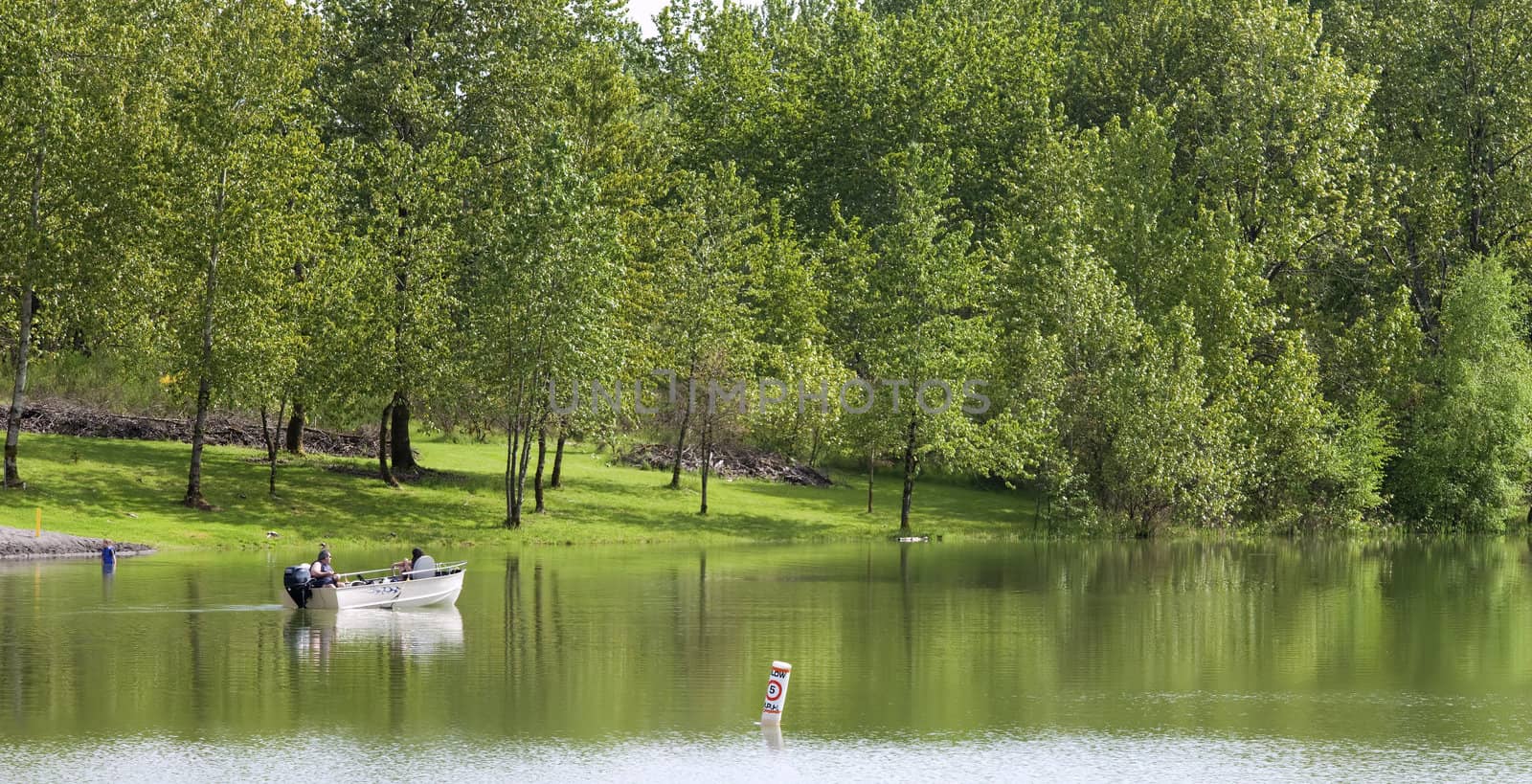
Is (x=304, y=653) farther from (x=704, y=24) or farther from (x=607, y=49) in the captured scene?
(x=704, y=24)

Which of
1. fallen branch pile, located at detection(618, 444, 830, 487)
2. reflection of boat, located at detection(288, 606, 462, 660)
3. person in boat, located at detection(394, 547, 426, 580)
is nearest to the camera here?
reflection of boat, located at detection(288, 606, 462, 660)

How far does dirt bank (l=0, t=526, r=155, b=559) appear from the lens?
55.6m

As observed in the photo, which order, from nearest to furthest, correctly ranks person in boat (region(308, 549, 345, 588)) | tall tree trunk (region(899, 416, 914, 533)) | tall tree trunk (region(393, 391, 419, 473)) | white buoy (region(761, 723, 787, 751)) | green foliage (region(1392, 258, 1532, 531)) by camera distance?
white buoy (region(761, 723, 787, 751)) → person in boat (region(308, 549, 345, 588)) → tall tree trunk (region(393, 391, 419, 473)) → tall tree trunk (region(899, 416, 914, 533)) → green foliage (region(1392, 258, 1532, 531))

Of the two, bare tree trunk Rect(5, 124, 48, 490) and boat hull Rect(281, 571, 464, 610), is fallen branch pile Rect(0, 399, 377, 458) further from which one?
boat hull Rect(281, 571, 464, 610)

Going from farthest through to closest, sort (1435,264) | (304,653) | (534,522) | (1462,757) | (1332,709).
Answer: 1. (1435,264)
2. (534,522)
3. (304,653)
4. (1332,709)
5. (1462,757)

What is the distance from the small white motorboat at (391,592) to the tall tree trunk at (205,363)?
20.9m

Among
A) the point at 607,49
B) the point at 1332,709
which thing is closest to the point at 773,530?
the point at 607,49

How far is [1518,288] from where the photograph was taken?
80.9 m

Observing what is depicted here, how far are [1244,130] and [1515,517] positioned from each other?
24.7m

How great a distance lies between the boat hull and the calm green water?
0.52 meters

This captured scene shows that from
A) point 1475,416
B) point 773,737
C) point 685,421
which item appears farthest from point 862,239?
point 773,737

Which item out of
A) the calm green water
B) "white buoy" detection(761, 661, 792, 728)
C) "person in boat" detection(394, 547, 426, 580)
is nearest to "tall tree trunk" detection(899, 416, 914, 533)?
the calm green water

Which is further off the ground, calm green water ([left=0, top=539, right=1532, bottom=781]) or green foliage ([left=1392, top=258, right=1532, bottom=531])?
green foliage ([left=1392, top=258, right=1532, bottom=531])

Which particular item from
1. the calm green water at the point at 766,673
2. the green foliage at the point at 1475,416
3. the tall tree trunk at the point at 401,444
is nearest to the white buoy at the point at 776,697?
the calm green water at the point at 766,673
